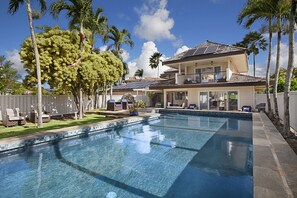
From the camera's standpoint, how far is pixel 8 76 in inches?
1267

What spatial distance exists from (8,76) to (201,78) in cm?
3501

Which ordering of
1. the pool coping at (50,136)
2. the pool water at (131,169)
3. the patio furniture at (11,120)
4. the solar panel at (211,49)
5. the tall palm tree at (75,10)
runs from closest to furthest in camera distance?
the pool water at (131,169) < the pool coping at (50,136) < the patio furniture at (11,120) < the tall palm tree at (75,10) < the solar panel at (211,49)

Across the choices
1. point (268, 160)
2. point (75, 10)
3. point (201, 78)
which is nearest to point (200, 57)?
point (201, 78)

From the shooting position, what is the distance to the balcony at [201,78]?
20.6 meters

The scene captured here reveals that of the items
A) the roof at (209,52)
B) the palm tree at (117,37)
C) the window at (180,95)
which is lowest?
the window at (180,95)

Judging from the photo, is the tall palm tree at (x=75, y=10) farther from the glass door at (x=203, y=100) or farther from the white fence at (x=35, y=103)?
the glass door at (x=203, y=100)

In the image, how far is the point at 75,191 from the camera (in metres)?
4.30

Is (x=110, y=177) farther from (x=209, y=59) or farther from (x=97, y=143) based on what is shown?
(x=209, y=59)

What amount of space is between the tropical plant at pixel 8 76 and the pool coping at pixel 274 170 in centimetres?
3678

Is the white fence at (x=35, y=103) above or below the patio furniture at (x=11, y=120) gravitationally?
above

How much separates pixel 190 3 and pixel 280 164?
51.9 ft

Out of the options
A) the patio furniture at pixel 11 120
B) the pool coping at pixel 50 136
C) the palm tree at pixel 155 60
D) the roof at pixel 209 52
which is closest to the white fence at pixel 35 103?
the patio furniture at pixel 11 120

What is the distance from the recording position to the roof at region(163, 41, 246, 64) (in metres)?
19.1

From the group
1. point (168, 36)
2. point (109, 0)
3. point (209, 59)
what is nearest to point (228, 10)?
point (209, 59)
